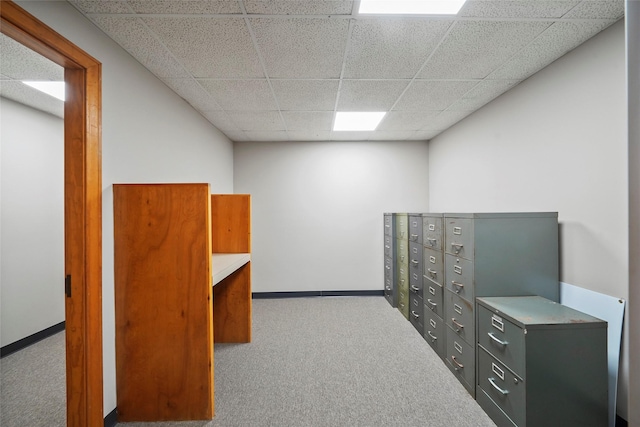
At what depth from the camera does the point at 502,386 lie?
4.99 ft

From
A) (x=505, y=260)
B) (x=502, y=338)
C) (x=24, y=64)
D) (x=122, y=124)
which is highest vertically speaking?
(x=24, y=64)

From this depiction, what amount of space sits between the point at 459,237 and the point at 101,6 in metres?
2.41

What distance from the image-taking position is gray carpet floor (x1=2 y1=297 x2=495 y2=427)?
1.60 meters

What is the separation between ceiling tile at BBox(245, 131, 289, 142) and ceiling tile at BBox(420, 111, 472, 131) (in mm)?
1763

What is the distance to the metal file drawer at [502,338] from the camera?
139cm

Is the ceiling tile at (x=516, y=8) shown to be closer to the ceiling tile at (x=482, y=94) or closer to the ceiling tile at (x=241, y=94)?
the ceiling tile at (x=482, y=94)

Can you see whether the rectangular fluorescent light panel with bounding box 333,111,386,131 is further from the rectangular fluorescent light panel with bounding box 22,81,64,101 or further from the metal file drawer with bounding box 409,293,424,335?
the rectangular fluorescent light panel with bounding box 22,81,64,101

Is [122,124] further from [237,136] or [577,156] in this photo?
[577,156]

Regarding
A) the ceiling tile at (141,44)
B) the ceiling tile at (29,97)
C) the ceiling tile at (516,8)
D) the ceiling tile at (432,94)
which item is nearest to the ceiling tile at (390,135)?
the ceiling tile at (432,94)

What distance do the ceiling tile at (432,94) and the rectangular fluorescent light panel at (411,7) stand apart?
0.77 meters

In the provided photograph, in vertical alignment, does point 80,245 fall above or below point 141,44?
below

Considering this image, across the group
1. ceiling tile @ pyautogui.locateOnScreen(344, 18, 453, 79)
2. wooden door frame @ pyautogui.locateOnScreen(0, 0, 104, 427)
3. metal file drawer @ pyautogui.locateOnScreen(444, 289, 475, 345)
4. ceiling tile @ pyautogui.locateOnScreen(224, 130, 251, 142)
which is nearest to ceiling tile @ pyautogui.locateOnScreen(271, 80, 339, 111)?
ceiling tile @ pyautogui.locateOnScreen(344, 18, 453, 79)

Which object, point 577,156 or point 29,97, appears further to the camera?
point 29,97

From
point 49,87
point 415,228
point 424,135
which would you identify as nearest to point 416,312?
point 415,228
